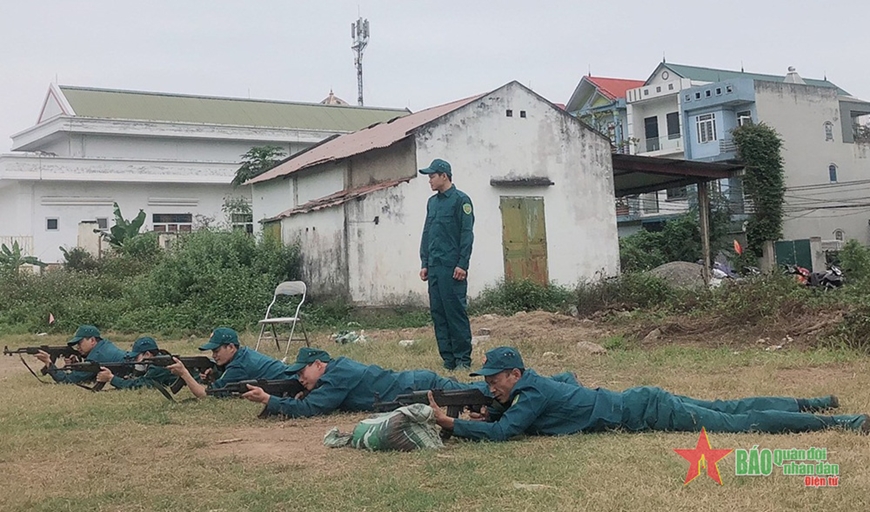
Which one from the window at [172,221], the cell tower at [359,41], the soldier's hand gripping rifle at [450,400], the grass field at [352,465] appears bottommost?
the grass field at [352,465]

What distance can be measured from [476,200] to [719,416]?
38.2 ft

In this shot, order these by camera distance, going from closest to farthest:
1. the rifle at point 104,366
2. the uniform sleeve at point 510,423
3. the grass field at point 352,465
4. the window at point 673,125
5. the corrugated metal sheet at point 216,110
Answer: the grass field at point 352,465 < the uniform sleeve at point 510,423 < the rifle at point 104,366 < the corrugated metal sheet at point 216,110 < the window at point 673,125

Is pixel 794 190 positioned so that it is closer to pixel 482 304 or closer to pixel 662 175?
pixel 662 175

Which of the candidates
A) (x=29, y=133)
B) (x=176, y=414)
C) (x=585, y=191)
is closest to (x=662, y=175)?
(x=585, y=191)

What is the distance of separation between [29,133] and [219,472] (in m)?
31.8

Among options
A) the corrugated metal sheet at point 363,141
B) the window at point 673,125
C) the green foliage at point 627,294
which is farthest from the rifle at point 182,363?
the window at point 673,125

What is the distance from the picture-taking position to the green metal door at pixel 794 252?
1144 inches

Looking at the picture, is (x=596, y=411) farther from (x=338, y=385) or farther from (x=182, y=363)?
(x=182, y=363)

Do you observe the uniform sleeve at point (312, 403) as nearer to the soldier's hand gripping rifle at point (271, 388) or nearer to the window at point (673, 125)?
the soldier's hand gripping rifle at point (271, 388)

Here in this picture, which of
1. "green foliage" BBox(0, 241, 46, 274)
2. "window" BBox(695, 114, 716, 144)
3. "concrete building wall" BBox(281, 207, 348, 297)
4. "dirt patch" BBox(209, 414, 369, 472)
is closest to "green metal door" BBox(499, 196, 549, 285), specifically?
"concrete building wall" BBox(281, 207, 348, 297)

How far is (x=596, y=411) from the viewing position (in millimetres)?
4668

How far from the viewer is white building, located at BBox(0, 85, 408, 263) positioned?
93.1ft

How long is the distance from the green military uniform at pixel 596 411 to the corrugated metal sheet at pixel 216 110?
2955 centimetres

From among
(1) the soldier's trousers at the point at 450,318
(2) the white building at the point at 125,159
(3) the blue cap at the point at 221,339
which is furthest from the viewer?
(2) the white building at the point at 125,159
